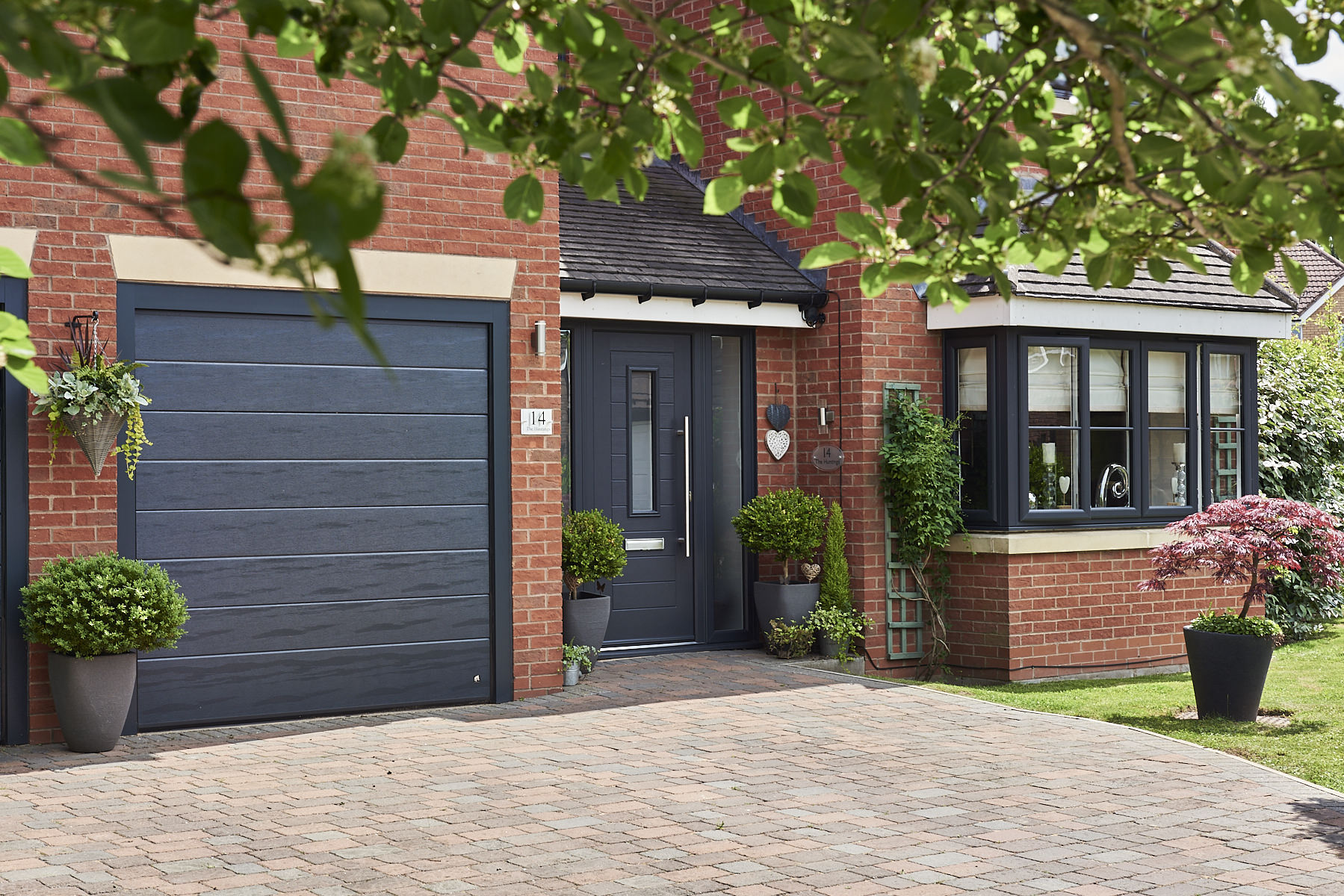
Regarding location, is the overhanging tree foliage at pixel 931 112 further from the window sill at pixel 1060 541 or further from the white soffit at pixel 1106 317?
the window sill at pixel 1060 541

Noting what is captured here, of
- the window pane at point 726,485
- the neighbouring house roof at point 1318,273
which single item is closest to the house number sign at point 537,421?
the window pane at point 726,485

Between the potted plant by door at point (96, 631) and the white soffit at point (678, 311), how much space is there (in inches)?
149

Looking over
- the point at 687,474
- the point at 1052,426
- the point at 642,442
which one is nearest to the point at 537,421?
the point at 642,442

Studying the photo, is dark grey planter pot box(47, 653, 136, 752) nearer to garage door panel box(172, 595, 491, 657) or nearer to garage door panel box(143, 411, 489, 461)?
garage door panel box(172, 595, 491, 657)

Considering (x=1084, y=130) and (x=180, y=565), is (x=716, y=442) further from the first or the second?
(x=1084, y=130)

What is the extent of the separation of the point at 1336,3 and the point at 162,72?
84.7 inches

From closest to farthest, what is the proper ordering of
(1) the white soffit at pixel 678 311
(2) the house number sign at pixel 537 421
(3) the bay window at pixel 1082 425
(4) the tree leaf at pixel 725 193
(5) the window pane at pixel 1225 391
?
(4) the tree leaf at pixel 725 193 < (2) the house number sign at pixel 537 421 < (1) the white soffit at pixel 678 311 < (3) the bay window at pixel 1082 425 < (5) the window pane at pixel 1225 391

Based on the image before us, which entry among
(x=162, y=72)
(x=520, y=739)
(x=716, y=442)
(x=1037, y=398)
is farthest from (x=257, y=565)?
(x=162, y=72)

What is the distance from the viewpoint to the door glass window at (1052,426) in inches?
431

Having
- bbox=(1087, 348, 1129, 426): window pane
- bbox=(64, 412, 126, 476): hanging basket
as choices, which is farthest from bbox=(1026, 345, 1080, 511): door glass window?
bbox=(64, 412, 126, 476): hanging basket

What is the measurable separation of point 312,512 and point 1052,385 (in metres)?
5.81

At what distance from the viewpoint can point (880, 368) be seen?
11.1 meters

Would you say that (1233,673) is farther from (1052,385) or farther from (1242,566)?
(1052,385)

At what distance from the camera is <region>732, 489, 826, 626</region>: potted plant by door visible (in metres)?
10.6
